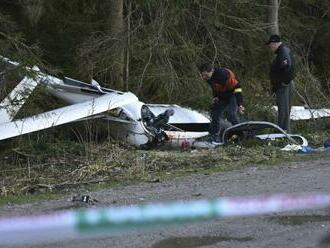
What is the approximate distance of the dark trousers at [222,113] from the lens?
37.0ft

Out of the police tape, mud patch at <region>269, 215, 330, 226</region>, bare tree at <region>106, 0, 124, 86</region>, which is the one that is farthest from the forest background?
mud patch at <region>269, 215, 330, 226</region>

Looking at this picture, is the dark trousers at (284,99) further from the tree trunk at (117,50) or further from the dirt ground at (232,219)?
the tree trunk at (117,50)

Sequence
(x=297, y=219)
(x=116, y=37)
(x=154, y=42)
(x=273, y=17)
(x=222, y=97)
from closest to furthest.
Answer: (x=297, y=219) → (x=222, y=97) → (x=154, y=42) → (x=116, y=37) → (x=273, y=17)

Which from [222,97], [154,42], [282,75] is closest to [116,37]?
[154,42]

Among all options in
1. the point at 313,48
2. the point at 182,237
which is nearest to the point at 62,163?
the point at 182,237

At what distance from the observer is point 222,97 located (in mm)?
11375

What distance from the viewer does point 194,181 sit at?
8.06 metres

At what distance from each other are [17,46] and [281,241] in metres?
6.24

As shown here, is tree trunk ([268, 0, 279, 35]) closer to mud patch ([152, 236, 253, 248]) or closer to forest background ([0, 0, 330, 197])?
forest background ([0, 0, 330, 197])

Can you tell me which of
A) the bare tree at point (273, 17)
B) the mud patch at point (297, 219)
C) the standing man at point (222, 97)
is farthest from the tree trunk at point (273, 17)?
the mud patch at point (297, 219)

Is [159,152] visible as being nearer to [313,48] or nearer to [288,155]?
[288,155]

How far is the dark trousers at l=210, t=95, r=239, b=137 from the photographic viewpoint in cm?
1129

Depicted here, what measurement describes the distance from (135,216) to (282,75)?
21.2 ft

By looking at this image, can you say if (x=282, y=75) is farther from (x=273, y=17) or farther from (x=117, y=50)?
(x=273, y=17)
